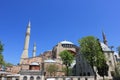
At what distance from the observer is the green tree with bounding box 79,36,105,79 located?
31.6 m

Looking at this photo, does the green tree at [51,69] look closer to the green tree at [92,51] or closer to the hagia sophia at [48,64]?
the hagia sophia at [48,64]

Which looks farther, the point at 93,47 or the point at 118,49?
the point at 118,49

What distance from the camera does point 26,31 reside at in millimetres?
54125

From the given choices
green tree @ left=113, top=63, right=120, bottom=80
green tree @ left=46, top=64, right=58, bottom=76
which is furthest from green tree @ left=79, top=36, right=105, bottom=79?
green tree @ left=46, top=64, right=58, bottom=76

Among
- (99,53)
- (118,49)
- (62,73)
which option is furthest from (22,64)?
(118,49)

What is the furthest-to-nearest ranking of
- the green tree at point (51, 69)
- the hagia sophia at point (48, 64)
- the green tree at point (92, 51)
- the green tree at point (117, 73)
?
the green tree at point (51, 69), the green tree at point (117, 73), the green tree at point (92, 51), the hagia sophia at point (48, 64)

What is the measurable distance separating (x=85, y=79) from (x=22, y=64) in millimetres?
22737

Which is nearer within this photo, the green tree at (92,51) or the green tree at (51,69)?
the green tree at (92,51)

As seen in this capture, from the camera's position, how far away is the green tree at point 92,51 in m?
31.6

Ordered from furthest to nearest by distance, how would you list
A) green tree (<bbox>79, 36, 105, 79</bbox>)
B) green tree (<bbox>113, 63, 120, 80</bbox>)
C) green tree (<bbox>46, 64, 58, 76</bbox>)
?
green tree (<bbox>46, 64, 58, 76</bbox>) < green tree (<bbox>113, 63, 120, 80</bbox>) < green tree (<bbox>79, 36, 105, 79</bbox>)

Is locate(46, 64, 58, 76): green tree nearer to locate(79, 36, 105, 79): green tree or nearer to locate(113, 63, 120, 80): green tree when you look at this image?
locate(79, 36, 105, 79): green tree

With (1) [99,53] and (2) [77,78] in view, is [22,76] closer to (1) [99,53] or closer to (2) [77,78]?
(2) [77,78]

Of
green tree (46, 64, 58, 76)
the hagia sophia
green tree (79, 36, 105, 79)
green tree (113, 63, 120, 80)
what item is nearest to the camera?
the hagia sophia

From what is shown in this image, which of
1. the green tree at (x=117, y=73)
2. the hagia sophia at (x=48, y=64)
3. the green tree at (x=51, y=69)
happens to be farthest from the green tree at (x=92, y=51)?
the green tree at (x=51, y=69)
